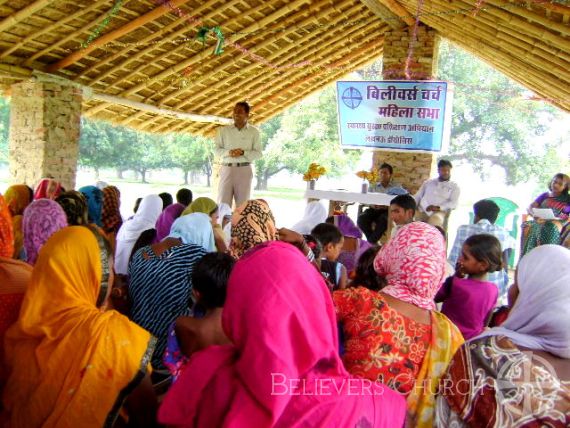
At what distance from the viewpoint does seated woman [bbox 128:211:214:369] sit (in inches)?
102

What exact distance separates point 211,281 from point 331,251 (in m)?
1.53

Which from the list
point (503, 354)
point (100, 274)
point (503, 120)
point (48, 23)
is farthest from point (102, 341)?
point (503, 120)

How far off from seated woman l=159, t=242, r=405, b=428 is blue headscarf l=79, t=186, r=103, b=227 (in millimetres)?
3133

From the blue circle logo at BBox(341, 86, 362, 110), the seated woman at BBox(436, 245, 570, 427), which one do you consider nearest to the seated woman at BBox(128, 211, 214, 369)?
the seated woman at BBox(436, 245, 570, 427)

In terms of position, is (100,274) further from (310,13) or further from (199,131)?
(199,131)

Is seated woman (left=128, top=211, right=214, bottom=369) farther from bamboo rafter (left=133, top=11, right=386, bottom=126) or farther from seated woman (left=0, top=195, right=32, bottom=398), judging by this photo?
bamboo rafter (left=133, top=11, right=386, bottom=126)

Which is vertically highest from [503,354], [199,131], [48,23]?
[48,23]

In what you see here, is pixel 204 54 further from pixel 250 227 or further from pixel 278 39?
pixel 250 227

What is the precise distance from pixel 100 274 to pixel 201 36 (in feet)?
19.3

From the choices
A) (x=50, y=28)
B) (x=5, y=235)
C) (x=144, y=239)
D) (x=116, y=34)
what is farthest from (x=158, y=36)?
(x=5, y=235)

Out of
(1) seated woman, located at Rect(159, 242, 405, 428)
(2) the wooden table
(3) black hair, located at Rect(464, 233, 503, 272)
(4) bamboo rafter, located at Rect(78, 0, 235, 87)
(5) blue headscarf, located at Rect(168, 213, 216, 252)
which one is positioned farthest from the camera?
(2) the wooden table

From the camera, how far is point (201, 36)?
7.22 m

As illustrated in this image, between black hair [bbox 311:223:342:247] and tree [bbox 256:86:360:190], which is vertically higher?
tree [bbox 256:86:360:190]

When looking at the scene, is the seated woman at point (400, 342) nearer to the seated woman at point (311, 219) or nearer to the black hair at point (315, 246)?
the black hair at point (315, 246)
